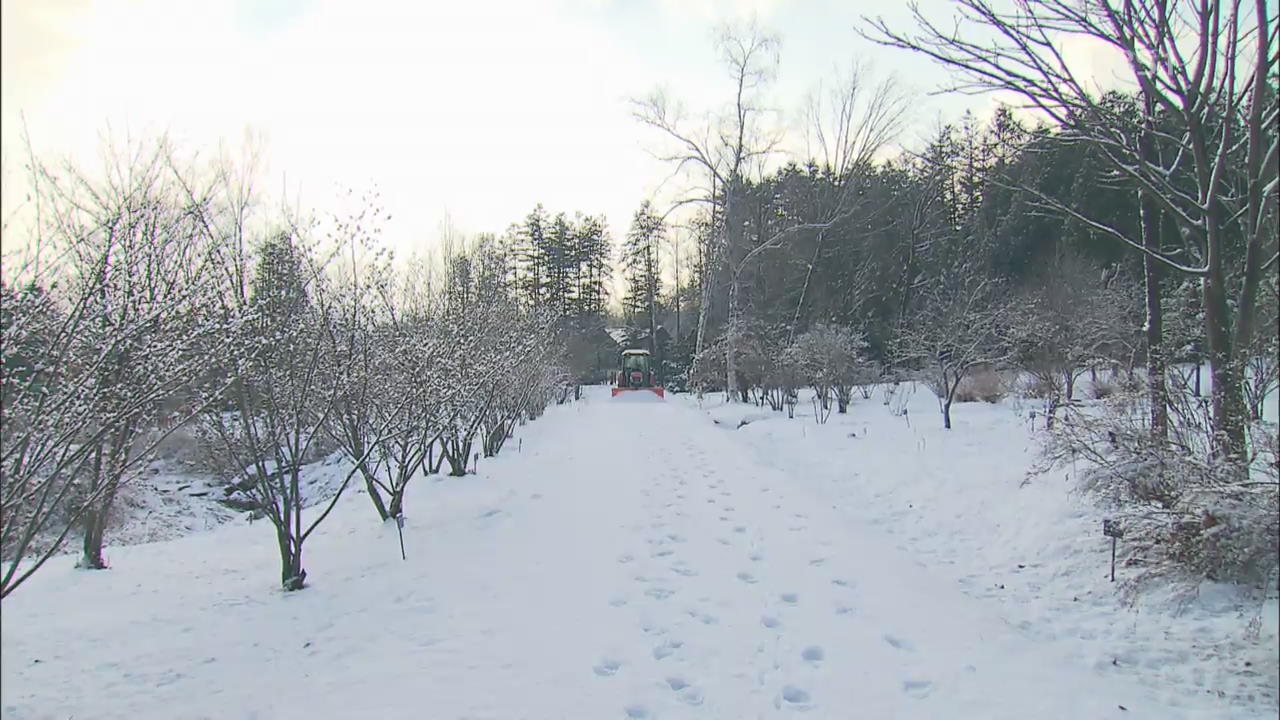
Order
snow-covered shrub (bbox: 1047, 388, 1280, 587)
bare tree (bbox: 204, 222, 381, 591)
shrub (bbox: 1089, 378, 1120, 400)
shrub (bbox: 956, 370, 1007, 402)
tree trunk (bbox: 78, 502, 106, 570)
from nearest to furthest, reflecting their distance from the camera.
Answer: snow-covered shrub (bbox: 1047, 388, 1280, 587), bare tree (bbox: 204, 222, 381, 591), shrub (bbox: 1089, 378, 1120, 400), tree trunk (bbox: 78, 502, 106, 570), shrub (bbox: 956, 370, 1007, 402)

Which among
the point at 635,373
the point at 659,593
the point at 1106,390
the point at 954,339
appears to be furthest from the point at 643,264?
the point at 659,593

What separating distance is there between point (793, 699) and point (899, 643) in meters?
0.86

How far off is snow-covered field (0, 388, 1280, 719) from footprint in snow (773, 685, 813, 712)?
0.01 metres

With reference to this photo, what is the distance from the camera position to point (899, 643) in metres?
3.21

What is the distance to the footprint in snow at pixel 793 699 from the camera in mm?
2635

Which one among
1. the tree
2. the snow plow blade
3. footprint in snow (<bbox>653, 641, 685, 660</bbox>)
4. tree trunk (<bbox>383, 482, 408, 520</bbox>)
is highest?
the tree

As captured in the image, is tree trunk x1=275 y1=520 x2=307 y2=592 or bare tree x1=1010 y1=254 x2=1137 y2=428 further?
bare tree x1=1010 y1=254 x2=1137 y2=428

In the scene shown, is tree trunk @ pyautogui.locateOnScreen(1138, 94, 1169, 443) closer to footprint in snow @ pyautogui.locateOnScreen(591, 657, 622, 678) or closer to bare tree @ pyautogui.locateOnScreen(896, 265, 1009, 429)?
footprint in snow @ pyautogui.locateOnScreen(591, 657, 622, 678)

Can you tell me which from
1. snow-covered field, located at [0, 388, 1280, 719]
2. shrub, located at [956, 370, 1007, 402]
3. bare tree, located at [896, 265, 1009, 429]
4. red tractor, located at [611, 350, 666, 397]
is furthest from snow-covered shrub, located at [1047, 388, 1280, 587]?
red tractor, located at [611, 350, 666, 397]

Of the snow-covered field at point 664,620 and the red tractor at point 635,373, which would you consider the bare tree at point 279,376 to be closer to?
the snow-covered field at point 664,620

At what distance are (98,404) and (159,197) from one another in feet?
8.66

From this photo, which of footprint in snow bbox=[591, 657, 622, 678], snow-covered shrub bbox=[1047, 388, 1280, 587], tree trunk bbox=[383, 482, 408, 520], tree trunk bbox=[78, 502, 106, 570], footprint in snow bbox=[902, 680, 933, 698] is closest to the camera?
snow-covered shrub bbox=[1047, 388, 1280, 587]

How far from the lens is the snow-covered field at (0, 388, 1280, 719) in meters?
2.72

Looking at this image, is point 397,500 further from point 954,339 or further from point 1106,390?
point 954,339
